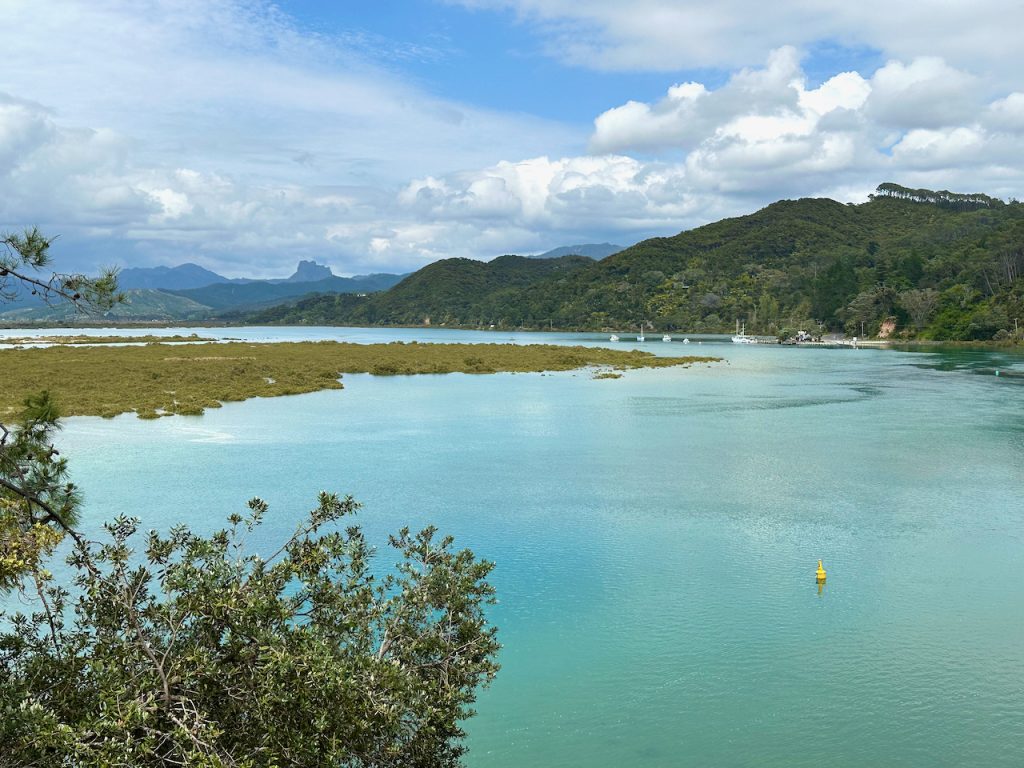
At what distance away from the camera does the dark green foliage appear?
19.2 feet

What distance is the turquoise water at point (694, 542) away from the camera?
12469 millimetres

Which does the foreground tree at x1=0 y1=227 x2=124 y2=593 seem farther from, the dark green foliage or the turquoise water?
the turquoise water

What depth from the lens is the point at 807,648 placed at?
14930mm

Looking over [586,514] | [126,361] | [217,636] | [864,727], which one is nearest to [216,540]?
[217,636]

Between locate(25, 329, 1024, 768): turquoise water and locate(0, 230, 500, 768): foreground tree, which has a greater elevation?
locate(0, 230, 500, 768): foreground tree

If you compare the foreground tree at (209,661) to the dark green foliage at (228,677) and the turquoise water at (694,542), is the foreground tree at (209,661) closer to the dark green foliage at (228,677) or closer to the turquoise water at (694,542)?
the dark green foliage at (228,677)

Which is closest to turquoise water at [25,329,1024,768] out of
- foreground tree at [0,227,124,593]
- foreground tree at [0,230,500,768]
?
foreground tree at [0,230,500,768]

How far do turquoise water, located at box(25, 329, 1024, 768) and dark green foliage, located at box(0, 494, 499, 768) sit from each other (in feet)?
15.1

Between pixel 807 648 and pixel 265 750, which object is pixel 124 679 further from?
pixel 807 648

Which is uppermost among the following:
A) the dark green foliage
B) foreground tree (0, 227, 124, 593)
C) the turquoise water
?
foreground tree (0, 227, 124, 593)

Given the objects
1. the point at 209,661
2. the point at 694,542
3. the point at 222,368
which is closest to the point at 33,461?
the point at 209,661

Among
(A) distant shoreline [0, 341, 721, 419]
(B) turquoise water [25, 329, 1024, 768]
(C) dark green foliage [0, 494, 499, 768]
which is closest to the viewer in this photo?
(C) dark green foliage [0, 494, 499, 768]

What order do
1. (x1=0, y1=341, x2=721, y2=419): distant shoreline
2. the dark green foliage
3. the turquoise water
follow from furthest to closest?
(x1=0, y1=341, x2=721, y2=419): distant shoreline < the turquoise water < the dark green foliage

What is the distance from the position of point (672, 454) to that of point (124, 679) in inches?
1171
